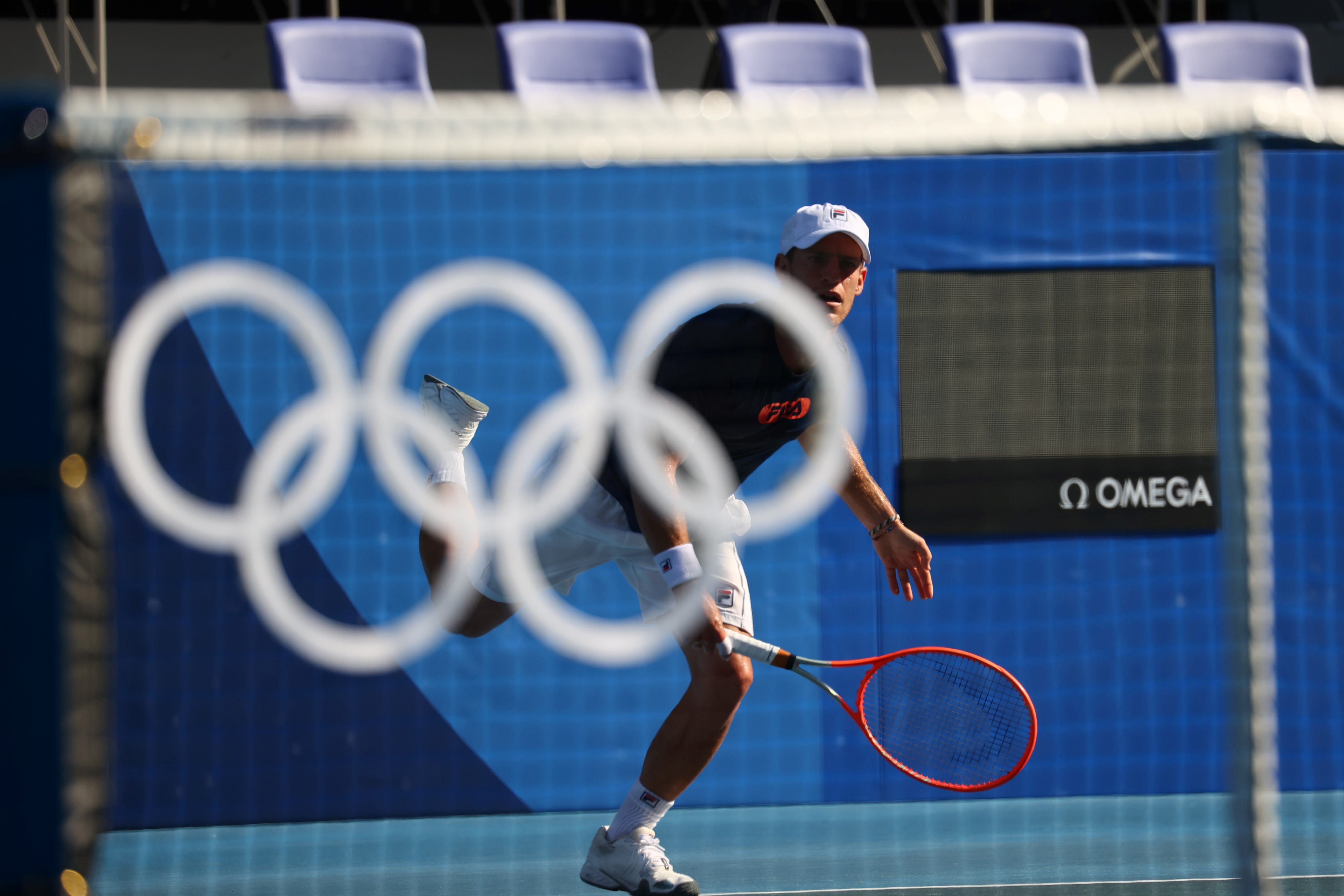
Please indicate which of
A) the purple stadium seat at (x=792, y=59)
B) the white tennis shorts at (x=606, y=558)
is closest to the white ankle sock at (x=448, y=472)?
the white tennis shorts at (x=606, y=558)

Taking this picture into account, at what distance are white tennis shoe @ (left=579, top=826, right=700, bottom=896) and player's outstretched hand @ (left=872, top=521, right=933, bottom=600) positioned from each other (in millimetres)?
994

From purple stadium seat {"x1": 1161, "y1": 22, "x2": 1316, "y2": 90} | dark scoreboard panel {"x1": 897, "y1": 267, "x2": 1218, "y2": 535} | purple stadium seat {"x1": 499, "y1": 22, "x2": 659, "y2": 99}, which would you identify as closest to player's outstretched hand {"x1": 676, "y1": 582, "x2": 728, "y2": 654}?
dark scoreboard panel {"x1": 897, "y1": 267, "x2": 1218, "y2": 535}

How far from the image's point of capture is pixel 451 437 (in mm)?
3730

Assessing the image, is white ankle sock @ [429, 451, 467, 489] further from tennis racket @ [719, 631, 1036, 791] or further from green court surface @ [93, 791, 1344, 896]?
green court surface @ [93, 791, 1344, 896]

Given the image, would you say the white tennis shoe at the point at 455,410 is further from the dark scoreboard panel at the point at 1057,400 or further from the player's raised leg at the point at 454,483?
the dark scoreboard panel at the point at 1057,400

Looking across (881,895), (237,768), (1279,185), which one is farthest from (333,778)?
(1279,185)

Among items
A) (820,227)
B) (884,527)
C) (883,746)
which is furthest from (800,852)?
(820,227)

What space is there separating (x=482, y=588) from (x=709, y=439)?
773 millimetres

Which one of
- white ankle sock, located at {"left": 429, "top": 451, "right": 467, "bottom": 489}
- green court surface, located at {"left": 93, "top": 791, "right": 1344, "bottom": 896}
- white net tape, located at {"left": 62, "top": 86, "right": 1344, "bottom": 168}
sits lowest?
green court surface, located at {"left": 93, "top": 791, "right": 1344, "bottom": 896}

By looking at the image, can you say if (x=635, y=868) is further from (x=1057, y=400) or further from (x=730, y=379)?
(x=1057, y=400)

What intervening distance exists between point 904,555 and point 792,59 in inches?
147

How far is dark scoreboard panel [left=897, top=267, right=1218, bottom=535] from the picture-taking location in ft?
14.3

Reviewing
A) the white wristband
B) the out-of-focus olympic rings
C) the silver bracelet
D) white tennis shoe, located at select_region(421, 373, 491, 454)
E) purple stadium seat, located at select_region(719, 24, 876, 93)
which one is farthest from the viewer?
purple stadium seat, located at select_region(719, 24, 876, 93)

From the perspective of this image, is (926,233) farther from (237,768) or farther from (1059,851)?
(237,768)
